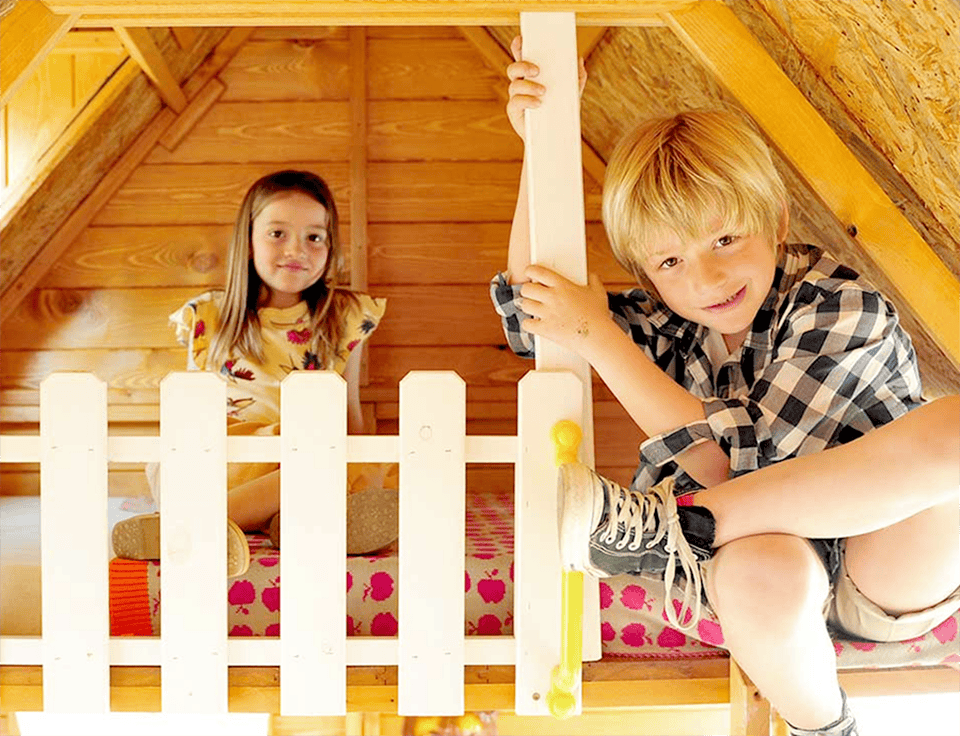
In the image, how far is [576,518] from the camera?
3.99 feet

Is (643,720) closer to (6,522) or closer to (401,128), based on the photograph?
(6,522)

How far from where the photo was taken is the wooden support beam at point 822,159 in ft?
4.86

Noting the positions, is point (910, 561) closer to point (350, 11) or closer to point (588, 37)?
point (350, 11)

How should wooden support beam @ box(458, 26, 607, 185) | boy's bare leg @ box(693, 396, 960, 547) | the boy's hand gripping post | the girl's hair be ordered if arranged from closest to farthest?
boy's bare leg @ box(693, 396, 960, 547)
the boy's hand gripping post
the girl's hair
wooden support beam @ box(458, 26, 607, 185)

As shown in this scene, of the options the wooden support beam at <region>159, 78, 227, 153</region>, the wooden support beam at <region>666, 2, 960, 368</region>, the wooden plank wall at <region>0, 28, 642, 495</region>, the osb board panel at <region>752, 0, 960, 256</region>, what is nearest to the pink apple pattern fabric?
the wooden support beam at <region>666, 2, 960, 368</region>

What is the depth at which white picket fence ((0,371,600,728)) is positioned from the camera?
1310mm

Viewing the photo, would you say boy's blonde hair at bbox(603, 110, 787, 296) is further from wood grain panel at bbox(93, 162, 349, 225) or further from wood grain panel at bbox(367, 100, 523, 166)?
wood grain panel at bbox(93, 162, 349, 225)

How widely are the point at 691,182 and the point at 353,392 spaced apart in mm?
915

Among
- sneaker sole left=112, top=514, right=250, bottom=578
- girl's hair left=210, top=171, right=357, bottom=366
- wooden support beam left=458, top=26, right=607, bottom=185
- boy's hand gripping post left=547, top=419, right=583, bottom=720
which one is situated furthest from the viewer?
wooden support beam left=458, top=26, right=607, bottom=185

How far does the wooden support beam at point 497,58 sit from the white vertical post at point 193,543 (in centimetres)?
124

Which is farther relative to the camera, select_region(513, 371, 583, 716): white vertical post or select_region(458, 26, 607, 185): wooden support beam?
select_region(458, 26, 607, 185): wooden support beam

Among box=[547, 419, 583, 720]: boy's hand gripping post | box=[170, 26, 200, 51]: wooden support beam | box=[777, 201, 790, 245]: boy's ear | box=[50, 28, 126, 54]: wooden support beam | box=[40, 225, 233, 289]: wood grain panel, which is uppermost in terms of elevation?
box=[170, 26, 200, 51]: wooden support beam

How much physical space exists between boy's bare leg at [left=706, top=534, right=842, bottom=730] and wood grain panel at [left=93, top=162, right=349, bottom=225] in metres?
1.50

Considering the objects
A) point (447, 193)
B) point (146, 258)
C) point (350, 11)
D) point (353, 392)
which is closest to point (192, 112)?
point (146, 258)
